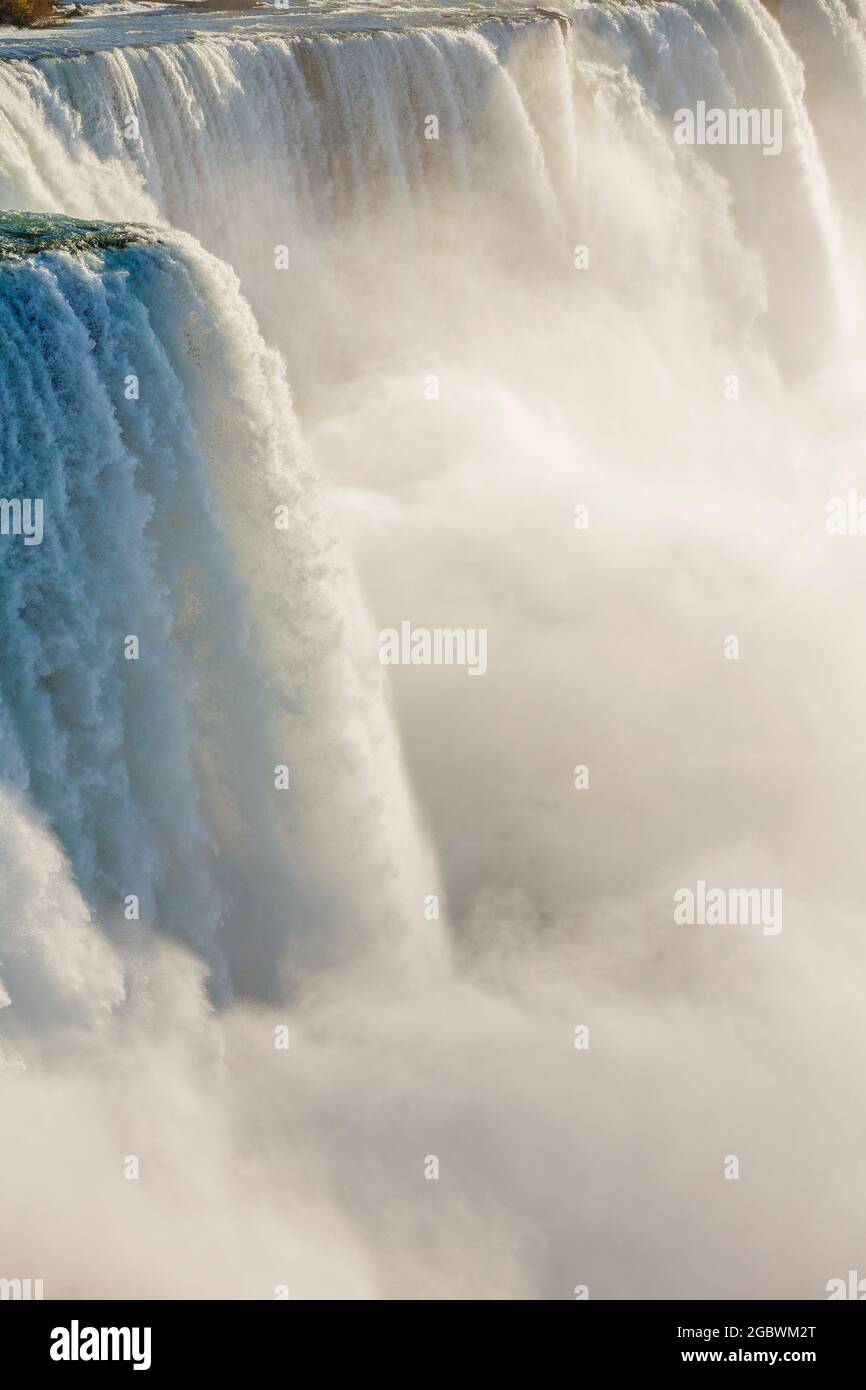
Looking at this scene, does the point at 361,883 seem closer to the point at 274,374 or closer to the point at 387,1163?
the point at 387,1163

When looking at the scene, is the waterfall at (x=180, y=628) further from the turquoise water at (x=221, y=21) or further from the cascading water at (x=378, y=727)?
the turquoise water at (x=221, y=21)

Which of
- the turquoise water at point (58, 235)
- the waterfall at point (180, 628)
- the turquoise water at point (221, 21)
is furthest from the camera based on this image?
the turquoise water at point (221, 21)

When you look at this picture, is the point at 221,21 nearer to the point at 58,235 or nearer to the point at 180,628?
the point at 58,235

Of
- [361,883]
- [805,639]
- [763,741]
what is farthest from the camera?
[805,639]

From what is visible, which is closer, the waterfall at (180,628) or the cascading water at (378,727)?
the cascading water at (378,727)

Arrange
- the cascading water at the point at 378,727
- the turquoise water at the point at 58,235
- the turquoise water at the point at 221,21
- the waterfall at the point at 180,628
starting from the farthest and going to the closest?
1. the turquoise water at the point at 221,21
2. the turquoise water at the point at 58,235
3. the waterfall at the point at 180,628
4. the cascading water at the point at 378,727

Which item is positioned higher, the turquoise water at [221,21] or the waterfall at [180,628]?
the turquoise water at [221,21]

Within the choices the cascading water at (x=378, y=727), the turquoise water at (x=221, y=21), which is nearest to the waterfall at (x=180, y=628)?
the cascading water at (x=378, y=727)

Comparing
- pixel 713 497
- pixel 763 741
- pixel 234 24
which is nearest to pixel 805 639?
pixel 763 741

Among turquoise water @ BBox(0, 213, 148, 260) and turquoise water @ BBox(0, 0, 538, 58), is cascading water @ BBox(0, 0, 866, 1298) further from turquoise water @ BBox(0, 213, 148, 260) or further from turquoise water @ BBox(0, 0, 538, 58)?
turquoise water @ BBox(0, 0, 538, 58)
